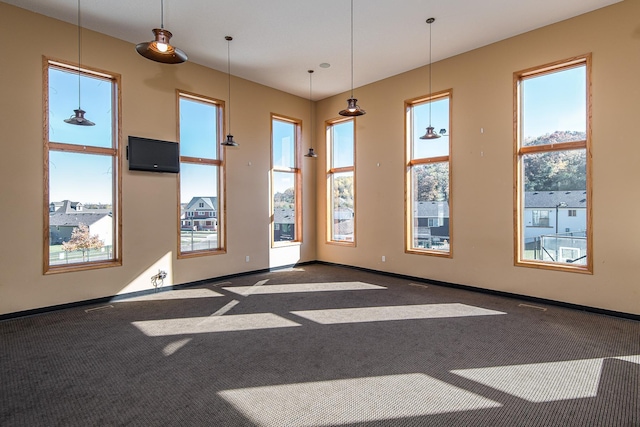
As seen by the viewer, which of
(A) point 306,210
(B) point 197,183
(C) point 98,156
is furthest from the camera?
(A) point 306,210

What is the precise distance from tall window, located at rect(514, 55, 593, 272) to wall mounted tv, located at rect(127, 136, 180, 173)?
5411 mm

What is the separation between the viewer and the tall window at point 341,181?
24.5 ft

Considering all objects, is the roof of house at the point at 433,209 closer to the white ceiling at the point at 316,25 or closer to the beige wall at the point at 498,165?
the beige wall at the point at 498,165

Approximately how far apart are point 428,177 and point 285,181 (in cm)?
312

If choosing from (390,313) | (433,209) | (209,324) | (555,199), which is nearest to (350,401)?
(390,313)

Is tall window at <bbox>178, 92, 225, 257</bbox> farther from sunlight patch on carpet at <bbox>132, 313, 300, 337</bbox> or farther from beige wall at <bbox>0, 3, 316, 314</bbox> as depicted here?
sunlight patch on carpet at <bbox>132, 313, 300, 337</bbox>

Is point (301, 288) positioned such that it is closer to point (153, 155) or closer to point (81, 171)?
point (153, 155)

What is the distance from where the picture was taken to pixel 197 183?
20.0 ft

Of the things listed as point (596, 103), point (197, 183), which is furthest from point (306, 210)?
point (596, 103)

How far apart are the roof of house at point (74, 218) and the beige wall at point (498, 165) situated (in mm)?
4625

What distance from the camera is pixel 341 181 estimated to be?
25.3ft

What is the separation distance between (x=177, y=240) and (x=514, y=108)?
577 cm

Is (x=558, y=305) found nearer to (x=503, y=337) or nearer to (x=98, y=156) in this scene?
(x=503, y=337)

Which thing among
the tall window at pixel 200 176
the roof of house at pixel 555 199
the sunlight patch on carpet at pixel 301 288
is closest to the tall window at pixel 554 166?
the roof of house at pixel 555 199
